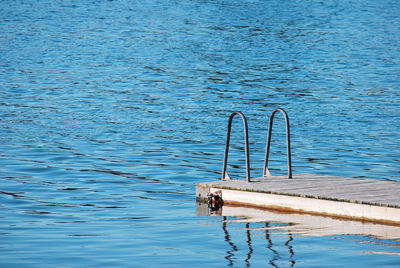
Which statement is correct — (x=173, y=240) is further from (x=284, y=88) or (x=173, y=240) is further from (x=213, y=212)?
A: (x=284, y=88)

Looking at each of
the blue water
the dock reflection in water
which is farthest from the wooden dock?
the blue water

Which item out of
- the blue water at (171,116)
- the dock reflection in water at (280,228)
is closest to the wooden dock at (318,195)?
the dock reflection in water at (280,228)

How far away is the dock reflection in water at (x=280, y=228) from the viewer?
897 centimetres

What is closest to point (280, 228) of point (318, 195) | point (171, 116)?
point (318, 195)

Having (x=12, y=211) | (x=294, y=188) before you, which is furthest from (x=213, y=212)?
(x=12, y=211)

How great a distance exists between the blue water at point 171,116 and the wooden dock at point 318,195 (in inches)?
31.1

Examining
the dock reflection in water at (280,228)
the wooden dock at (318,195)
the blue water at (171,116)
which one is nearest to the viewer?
the dock reflection in water at (280,228)

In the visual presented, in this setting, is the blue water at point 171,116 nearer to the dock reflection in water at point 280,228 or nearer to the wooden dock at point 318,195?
the dock reflection in water at point 280,228

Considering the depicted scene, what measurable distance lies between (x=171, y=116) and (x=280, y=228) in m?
14.5

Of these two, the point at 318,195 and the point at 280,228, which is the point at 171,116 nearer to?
the point at 318,195

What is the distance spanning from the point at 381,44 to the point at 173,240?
39.2 meters

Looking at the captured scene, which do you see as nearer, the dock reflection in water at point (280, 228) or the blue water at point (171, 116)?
the dock reflection in water at point (280, 228)

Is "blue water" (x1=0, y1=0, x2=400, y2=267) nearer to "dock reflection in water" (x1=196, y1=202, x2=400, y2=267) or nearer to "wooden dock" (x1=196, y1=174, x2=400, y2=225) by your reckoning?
"dock reflection in water" (x1=196, y1=202, x2=400, y2=267)

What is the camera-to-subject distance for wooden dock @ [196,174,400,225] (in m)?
10.5
